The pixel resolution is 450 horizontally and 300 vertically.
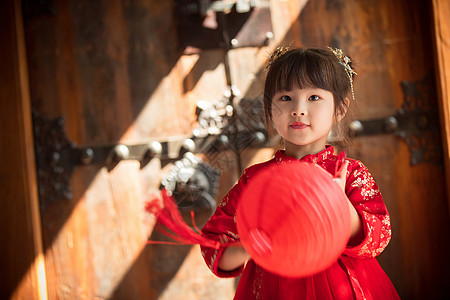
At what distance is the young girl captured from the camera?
750 mm

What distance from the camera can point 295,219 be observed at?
567 mm

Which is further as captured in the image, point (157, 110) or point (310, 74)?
point (157, 110)

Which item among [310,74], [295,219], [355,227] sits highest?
[310,74]

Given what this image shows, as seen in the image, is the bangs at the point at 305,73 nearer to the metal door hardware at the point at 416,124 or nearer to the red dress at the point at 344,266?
the red dress at the point at 344,266

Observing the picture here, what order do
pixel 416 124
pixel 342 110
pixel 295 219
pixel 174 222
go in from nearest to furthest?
pixel 295 219
pixel 174 222
pixel 342 110
pixel 416 124

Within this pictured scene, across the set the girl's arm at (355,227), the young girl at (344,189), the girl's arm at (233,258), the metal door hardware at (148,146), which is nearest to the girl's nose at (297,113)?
the young girl at (344,189)

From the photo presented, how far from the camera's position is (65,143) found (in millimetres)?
1479

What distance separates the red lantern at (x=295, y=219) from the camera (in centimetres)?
56

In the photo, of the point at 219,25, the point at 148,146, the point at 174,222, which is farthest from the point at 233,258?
the point at 219,25

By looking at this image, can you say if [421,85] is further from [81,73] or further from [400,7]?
[81,73]

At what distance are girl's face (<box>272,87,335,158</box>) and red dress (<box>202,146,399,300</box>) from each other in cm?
6

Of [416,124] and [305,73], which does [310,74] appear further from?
[416,124]

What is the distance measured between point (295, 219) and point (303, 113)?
27 centimetres

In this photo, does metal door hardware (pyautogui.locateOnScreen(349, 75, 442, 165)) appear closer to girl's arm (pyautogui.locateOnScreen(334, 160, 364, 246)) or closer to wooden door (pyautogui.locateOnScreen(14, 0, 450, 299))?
wooden door (pyautogui.locateOnScreen(14, 0, 450, 299))
